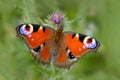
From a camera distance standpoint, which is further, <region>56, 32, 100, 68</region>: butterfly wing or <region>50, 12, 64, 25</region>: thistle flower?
<region>50, 12, 64, 25</region>: thistle flower

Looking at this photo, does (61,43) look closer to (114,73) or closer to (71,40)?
(71,40)

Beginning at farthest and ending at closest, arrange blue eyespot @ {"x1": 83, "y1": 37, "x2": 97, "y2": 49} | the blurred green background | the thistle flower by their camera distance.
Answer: the blurred green background → the thistle flower → blue eyespot @ {"x1": 83, "y1": 37, "x2": 97, "y2": 49}

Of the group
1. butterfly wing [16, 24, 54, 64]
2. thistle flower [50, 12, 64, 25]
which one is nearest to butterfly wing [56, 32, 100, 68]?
butterfly wing [16, 24, 54, 64]

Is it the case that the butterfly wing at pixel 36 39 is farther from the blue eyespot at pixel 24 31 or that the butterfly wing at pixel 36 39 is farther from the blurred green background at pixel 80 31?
the blurred green background at pixel 80 31

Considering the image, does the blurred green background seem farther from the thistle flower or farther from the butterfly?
the butterfly

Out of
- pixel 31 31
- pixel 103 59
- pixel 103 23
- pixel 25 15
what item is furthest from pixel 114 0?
pixel 31 31

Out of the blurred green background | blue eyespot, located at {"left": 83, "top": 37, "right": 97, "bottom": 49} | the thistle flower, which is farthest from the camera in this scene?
the blurred green background

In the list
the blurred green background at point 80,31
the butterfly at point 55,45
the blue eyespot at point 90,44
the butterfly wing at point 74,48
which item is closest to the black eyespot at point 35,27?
the butterfly at point 55,45

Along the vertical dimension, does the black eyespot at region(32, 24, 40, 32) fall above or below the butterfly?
above
